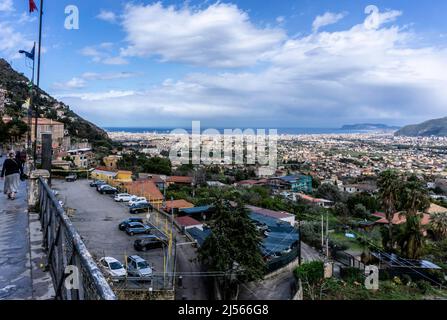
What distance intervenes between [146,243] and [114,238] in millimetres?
1808

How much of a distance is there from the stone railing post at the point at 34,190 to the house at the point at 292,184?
152ft

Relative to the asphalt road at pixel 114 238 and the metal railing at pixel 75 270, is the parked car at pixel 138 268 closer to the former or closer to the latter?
the asphalt road at pixel 114 238

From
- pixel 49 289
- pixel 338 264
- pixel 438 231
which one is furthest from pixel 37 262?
pixel 438 231

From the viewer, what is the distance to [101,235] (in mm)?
14719

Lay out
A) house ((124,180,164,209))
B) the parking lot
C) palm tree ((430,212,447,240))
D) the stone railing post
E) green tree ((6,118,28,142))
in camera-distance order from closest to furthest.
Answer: the stone railing post → the parking lot → palm tree ((430,212,447,240)) → house ((124,180,164,209)) → green tree ((6,118,28,142))

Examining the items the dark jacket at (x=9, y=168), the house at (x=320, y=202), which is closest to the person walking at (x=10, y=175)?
the dark jacket at (x=9, y=168)

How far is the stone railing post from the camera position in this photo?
6.58 meters

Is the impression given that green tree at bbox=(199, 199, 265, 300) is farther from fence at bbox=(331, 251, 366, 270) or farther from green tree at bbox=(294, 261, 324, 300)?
fence at bbox=(331, 251, 366, 270)

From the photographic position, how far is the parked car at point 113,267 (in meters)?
10.8

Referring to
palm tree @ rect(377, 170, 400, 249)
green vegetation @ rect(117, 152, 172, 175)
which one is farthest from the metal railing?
green vegetation @ rect(117, 152, 172, 175)

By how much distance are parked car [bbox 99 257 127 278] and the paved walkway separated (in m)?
4.98

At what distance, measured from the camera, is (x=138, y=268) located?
1132 cm

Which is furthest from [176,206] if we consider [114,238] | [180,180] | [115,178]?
[180,180]

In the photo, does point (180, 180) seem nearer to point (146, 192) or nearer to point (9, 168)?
point (146, 192)
